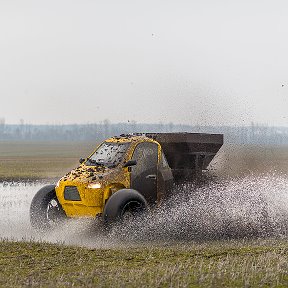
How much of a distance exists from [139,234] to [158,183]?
6.08ft

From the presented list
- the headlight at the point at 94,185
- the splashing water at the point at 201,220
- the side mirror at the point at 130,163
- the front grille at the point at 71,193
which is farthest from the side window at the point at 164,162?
the front grille at the point at 71,193

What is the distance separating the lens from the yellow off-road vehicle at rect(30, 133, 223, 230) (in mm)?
17203

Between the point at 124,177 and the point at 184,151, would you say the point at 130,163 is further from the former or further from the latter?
the point at 184,151

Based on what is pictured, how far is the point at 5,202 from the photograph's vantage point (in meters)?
27.8

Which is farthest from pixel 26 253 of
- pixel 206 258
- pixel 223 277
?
pixel 223 277

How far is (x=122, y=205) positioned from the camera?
16.8 metres

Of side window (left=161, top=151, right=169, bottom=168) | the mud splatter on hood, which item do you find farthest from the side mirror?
side window (left=161, top=151, right=169, bottom=168)

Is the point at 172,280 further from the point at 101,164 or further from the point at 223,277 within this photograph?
the point at 101,164

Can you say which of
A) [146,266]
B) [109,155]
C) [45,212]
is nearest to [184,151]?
[109,155]

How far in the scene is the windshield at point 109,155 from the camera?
18094 millimetres

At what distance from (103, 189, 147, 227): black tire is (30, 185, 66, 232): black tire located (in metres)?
2.05

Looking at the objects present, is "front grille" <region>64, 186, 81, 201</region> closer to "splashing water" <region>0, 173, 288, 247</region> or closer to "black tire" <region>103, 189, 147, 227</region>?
"splashing water" <region>0, 173, 288, 247</region>

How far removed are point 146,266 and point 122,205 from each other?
143 inches

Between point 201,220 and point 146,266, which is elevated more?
point 146,266
